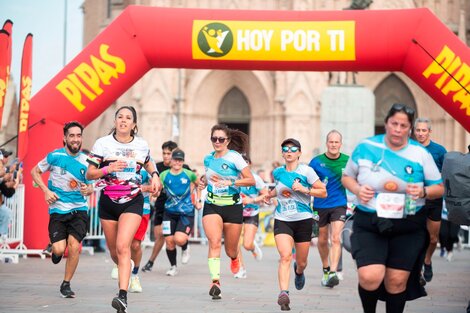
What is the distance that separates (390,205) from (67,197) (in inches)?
204

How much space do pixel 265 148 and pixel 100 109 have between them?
2887 cm

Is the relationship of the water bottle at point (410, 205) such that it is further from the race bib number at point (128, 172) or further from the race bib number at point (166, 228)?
the race bib number at point (166, 228)

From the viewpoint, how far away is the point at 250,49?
52.9 ft

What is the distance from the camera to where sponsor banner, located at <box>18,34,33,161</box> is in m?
16.1

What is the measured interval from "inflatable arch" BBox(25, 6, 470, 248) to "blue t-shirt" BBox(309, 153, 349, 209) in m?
3.05

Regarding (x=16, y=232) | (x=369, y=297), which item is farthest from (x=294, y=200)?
(x=16, y=232)

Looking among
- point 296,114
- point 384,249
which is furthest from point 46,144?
point 296,114

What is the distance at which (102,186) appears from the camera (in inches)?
396

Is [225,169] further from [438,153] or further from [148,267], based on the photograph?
[148,267]

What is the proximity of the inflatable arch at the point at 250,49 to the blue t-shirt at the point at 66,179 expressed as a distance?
4.69m

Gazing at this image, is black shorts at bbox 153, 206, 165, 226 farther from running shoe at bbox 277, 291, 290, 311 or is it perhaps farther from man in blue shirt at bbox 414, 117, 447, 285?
running shoe at bbox 277, 291, 290, 311

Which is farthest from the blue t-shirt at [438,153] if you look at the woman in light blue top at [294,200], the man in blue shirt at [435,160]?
the woman in light blue top at [294,200]

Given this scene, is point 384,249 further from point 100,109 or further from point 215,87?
point 215,87

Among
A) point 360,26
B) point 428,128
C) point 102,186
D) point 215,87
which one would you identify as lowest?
point 102,186
